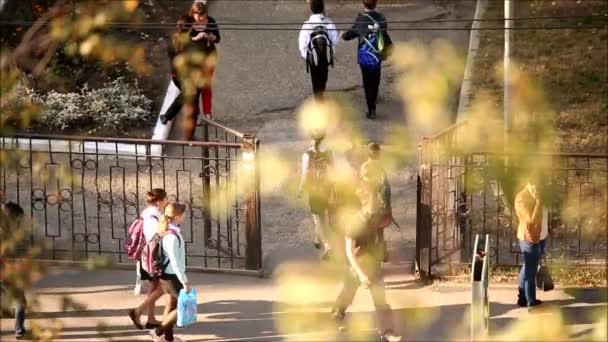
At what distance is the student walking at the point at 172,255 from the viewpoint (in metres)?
11.2

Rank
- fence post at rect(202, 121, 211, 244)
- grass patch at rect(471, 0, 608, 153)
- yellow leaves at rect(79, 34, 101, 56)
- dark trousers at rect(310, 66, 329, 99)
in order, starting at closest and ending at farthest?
1. yellow leaves at rect(79, 34, 101, 56)
2. fence post at rect(202, 121, 211, 244)
3. dark trousers at rect(310, 66, 329, 99)
4. grass patch at rect(471, 0, 608, 153)

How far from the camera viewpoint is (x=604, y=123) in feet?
55.0

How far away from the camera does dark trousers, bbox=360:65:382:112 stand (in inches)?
643

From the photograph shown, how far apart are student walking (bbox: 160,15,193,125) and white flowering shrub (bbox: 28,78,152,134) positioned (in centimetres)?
48

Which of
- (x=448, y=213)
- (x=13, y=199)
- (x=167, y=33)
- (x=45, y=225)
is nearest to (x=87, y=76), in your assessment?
(x=167, y=33)

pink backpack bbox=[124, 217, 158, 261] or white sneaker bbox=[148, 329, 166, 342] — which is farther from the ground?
pink backpack bbox=[124, 217, 158, 261]

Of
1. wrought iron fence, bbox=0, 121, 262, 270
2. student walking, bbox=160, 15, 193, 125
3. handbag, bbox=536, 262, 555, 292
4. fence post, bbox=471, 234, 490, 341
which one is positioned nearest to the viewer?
fence post, bbox=471, 234, 490, 341

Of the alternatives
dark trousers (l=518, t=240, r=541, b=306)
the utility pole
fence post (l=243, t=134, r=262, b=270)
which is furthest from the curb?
dark trousers (l=518, t=240, r=541, b=306)

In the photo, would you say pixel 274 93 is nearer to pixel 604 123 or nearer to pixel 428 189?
pixel 604 123

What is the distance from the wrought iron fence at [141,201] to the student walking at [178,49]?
3.96ft

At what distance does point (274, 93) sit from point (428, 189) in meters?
5.11

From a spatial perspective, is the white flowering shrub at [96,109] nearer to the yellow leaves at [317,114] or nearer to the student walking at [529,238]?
the yellow leaves at [317,114]

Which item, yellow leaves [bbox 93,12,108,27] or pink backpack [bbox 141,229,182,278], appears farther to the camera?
pink backpack [bbox 141,229,182,278]

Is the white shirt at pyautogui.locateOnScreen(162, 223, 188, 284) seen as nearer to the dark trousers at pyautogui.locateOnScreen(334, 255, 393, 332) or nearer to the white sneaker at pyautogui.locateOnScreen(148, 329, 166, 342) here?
the white sneaker at pyautogui.locateOnScreen(148, 329, 166, 342)
